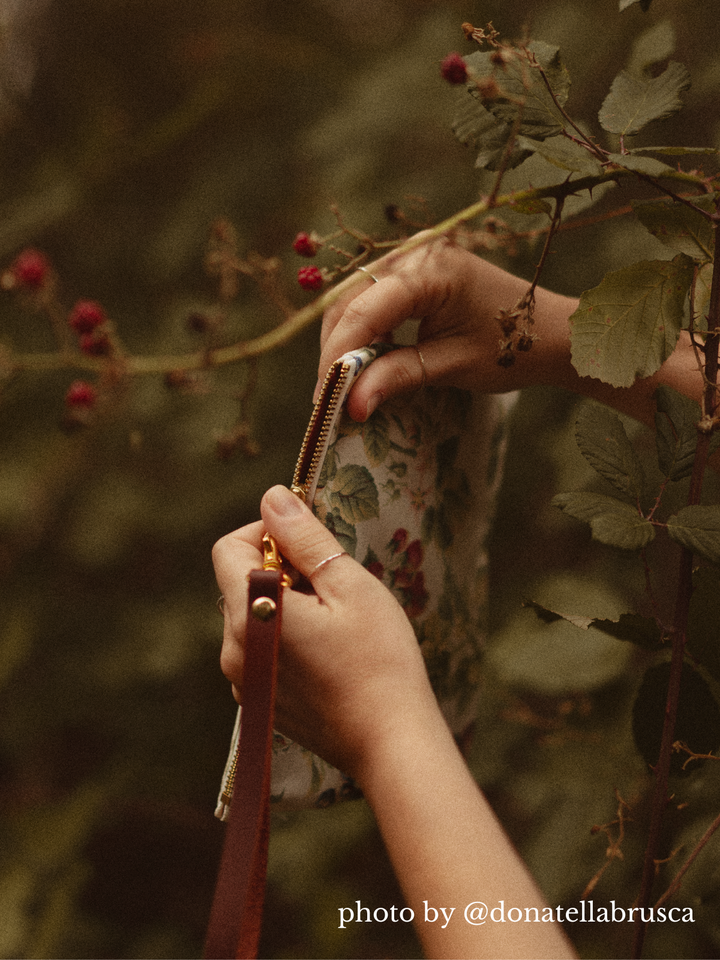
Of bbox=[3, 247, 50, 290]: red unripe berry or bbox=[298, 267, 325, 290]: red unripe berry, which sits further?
bbox=[298, 267, 325, 290]: red unripe berry

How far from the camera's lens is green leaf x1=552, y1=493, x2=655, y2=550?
449mm

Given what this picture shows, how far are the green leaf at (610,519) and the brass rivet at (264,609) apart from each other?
0.21 metres

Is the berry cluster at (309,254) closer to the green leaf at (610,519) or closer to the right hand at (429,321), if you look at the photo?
the right hand at (429,321)

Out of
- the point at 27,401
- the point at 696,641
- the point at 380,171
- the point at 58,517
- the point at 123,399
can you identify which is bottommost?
the point at 696,641

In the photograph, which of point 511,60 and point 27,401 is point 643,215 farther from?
point 27,401

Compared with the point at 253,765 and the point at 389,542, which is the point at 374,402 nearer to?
the point at 389,542

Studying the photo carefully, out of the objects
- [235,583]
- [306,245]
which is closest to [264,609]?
[235,583]

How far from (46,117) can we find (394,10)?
533 millimetres

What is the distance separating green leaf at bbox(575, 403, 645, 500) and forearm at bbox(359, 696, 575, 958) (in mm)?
229

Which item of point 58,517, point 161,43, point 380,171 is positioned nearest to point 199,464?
point 58,517

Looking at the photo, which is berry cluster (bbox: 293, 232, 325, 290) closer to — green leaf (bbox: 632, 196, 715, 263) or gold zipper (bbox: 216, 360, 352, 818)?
gold zipper (bbox: 216, 360, 352, 818)

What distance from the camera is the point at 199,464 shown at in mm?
1051

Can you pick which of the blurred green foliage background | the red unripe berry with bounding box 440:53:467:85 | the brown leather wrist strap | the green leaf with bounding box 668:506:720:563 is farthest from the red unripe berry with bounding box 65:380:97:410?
the blurred green foliage background

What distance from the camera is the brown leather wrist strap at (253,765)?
436mm
